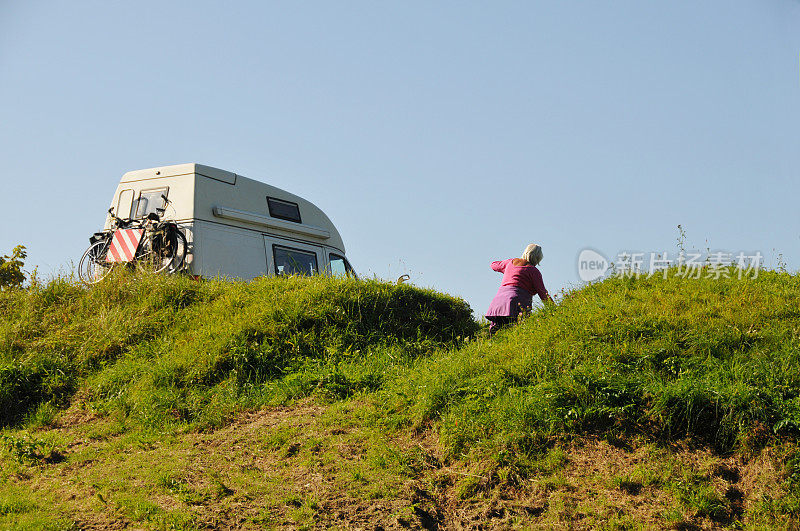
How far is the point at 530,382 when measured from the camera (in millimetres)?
7023

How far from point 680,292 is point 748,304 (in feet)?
2.70

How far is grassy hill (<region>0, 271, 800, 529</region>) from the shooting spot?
218 inches

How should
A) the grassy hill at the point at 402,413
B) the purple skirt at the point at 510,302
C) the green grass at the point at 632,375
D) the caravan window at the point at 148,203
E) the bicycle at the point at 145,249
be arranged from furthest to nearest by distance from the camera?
the caravan window at the point at 148,203 → the bicycle at the point at 145,249 → the purple skirt at the point at 510,302 → the green grass at the point at 632,375 → the grassy hill at the point at 402,413

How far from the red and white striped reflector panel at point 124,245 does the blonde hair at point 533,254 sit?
20.6ft

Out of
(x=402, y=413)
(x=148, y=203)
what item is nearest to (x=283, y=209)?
(x=148, y=203)

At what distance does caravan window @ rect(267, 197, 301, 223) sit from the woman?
5.07 meters

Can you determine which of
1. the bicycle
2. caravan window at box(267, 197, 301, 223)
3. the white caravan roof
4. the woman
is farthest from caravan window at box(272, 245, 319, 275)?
the woman

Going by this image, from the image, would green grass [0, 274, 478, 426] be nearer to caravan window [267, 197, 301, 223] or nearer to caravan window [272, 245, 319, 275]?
caravan window [272, 245, 319, 275]

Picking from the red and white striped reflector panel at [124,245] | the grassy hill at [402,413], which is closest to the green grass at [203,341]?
the grassy hill at [402,413]

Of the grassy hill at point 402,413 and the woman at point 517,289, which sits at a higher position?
the woman at point 517,289

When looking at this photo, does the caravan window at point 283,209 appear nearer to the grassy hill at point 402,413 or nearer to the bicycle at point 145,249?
the bicycle at point 145,249

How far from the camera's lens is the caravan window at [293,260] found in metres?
12.9

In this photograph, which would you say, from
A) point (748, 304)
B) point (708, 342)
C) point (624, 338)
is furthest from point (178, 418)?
point (748, 304)

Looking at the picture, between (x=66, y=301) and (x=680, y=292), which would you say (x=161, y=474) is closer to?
(x=66, y=301)
